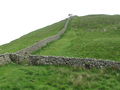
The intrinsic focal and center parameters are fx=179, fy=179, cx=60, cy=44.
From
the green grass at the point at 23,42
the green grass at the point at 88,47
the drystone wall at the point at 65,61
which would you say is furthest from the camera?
the green grass at the point at 23,42

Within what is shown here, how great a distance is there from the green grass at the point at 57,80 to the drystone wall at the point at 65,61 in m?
0.86

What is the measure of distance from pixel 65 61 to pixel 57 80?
15.1 ft

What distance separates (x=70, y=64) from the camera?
1684 cm

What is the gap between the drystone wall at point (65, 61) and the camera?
15711 millimetres

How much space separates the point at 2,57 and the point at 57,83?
7.02 metres

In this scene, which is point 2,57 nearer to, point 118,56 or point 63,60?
point 63,60

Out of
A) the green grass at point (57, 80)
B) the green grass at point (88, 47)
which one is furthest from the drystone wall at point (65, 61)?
the green grass at point (88, 47)

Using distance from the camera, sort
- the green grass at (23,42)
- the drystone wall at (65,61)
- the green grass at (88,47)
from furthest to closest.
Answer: the green grass at (23,42) → the green grass at (88,47) → the drystone wall at (65,61)

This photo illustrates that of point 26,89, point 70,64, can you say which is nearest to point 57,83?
point 26,89

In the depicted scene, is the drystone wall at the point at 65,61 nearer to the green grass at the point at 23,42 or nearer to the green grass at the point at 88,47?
the green grass at the point at 88,47

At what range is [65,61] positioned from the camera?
17.0 metres

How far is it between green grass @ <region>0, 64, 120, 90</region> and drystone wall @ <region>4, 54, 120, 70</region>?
86 centimetres

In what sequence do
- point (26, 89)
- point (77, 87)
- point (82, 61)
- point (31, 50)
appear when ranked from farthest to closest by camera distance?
point (31, 50) < point (82, 61) < point (77, 87) < point (26, 89)

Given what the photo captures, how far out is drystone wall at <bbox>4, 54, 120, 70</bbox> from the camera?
51.5 feet
